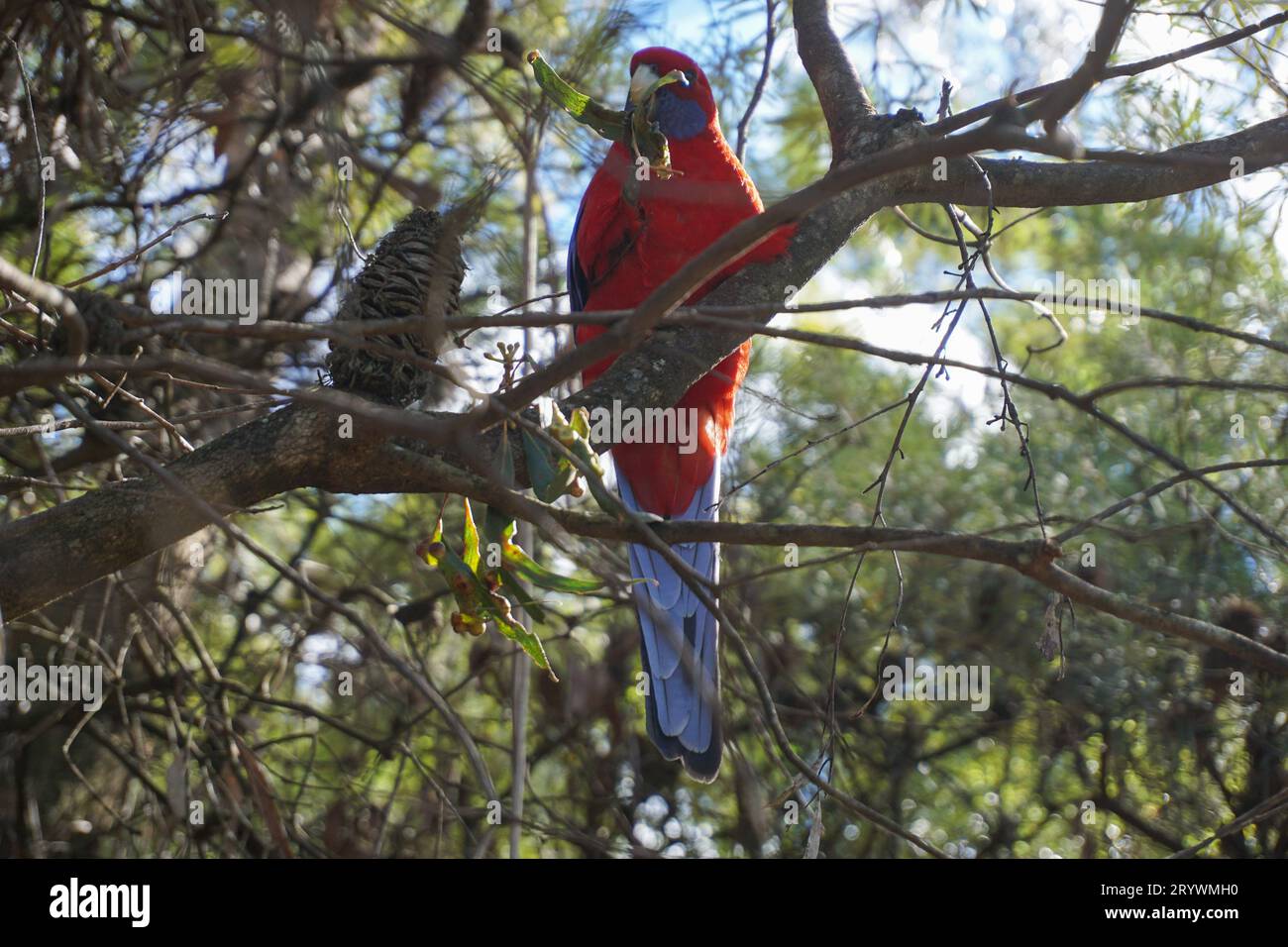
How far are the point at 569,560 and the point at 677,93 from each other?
1077mm

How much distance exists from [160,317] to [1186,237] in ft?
9.44

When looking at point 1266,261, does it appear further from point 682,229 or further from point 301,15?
point 301,15

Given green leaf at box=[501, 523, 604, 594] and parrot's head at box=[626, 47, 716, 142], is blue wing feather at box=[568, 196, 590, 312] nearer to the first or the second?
parrot's head at box=[626, 47, 716, 142]

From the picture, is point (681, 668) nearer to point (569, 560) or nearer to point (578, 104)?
point (569, 560)

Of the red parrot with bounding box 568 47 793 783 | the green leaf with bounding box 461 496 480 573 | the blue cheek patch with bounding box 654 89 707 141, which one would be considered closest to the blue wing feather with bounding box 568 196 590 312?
the red parrot with bounding box 568 47 793 783

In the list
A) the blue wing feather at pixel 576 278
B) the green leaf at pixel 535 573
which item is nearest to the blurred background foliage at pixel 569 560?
the blue wing feather at pixel 576 278

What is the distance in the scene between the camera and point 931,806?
2.87 meters

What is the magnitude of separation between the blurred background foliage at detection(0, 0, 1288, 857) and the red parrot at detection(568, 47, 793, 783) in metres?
0.13

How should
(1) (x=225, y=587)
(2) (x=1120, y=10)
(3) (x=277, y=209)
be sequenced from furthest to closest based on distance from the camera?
(1) (x=225, y=587) < (3) (x=277, y=209) < (2) (x=1120, y=10)

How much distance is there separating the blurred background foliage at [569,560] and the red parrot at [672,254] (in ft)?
0.43

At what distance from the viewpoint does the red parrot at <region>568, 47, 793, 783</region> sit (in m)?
2.27

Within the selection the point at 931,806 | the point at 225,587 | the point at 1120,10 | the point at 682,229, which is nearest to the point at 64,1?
the point at 682,229

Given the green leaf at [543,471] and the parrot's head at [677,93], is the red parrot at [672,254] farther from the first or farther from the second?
the green leaf at [543,471]

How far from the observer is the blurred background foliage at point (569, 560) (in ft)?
7.90
